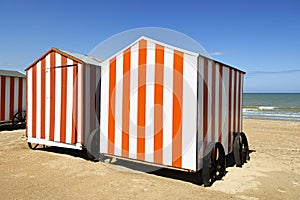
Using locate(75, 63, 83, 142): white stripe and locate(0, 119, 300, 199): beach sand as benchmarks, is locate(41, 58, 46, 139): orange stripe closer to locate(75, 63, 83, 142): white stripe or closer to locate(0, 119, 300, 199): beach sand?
locate(0, 119, 300, 199): beach sand

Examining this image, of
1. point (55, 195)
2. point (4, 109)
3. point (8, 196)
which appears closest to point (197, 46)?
point (55, 195)

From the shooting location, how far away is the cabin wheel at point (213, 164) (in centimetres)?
480

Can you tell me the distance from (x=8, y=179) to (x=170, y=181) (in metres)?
3.23

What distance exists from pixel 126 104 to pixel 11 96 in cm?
881

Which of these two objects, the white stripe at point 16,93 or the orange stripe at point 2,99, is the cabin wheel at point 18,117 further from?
the orange stripe at point 2,99

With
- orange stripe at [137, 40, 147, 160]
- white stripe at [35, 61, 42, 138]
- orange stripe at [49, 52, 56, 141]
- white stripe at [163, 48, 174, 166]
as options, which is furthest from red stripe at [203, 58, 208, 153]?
white stripe at [35, 61, 42, 138]

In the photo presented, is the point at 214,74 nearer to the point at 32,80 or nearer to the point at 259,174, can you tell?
the point at 259,174

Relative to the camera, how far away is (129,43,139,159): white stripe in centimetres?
557

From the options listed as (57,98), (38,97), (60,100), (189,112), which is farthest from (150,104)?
(38,97)

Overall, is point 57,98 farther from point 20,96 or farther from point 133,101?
point 20,96

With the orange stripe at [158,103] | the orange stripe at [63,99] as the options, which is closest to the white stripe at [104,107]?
the orange stripe at [158,103]

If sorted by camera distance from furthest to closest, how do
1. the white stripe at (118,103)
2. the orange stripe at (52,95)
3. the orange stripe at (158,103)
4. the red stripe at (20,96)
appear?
1. the red stripe at (20,96)
2. the orange stripe at (52,95)
3. the white stripe at (118,103)
4. the orange stripe at (158,103)

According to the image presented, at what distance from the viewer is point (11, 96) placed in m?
12.1

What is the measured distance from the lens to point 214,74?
5.51 metres
